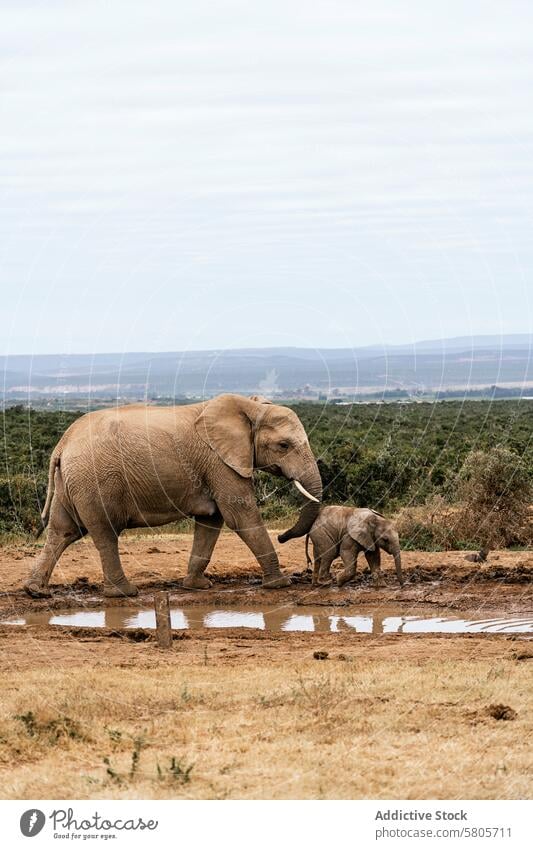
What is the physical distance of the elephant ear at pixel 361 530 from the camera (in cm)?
1831

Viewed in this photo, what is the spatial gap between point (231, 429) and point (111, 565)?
2424 mm

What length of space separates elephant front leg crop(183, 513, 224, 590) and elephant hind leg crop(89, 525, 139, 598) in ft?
3.48

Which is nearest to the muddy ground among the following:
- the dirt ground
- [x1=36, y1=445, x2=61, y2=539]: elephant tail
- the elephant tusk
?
the dirt ground

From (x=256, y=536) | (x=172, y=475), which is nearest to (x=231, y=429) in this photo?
(x=172, y=475)

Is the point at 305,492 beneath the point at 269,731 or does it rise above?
above

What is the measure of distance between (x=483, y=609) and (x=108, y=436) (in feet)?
17.4

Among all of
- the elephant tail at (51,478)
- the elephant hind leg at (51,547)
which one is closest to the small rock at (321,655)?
the elephant hind leg at (51,547)

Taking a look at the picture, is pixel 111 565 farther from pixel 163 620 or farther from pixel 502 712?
pixel 502 712

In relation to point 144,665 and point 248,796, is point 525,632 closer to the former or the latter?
point 144,665

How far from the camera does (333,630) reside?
16109 millimetres

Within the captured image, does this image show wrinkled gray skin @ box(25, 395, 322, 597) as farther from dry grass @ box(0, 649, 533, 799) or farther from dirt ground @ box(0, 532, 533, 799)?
dry grass @ box(0, 649, 533, 799)

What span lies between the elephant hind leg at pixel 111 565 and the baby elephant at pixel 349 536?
2.61 metres

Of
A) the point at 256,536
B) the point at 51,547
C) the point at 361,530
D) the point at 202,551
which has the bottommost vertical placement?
the point at 202,551

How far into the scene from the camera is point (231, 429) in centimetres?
1875
